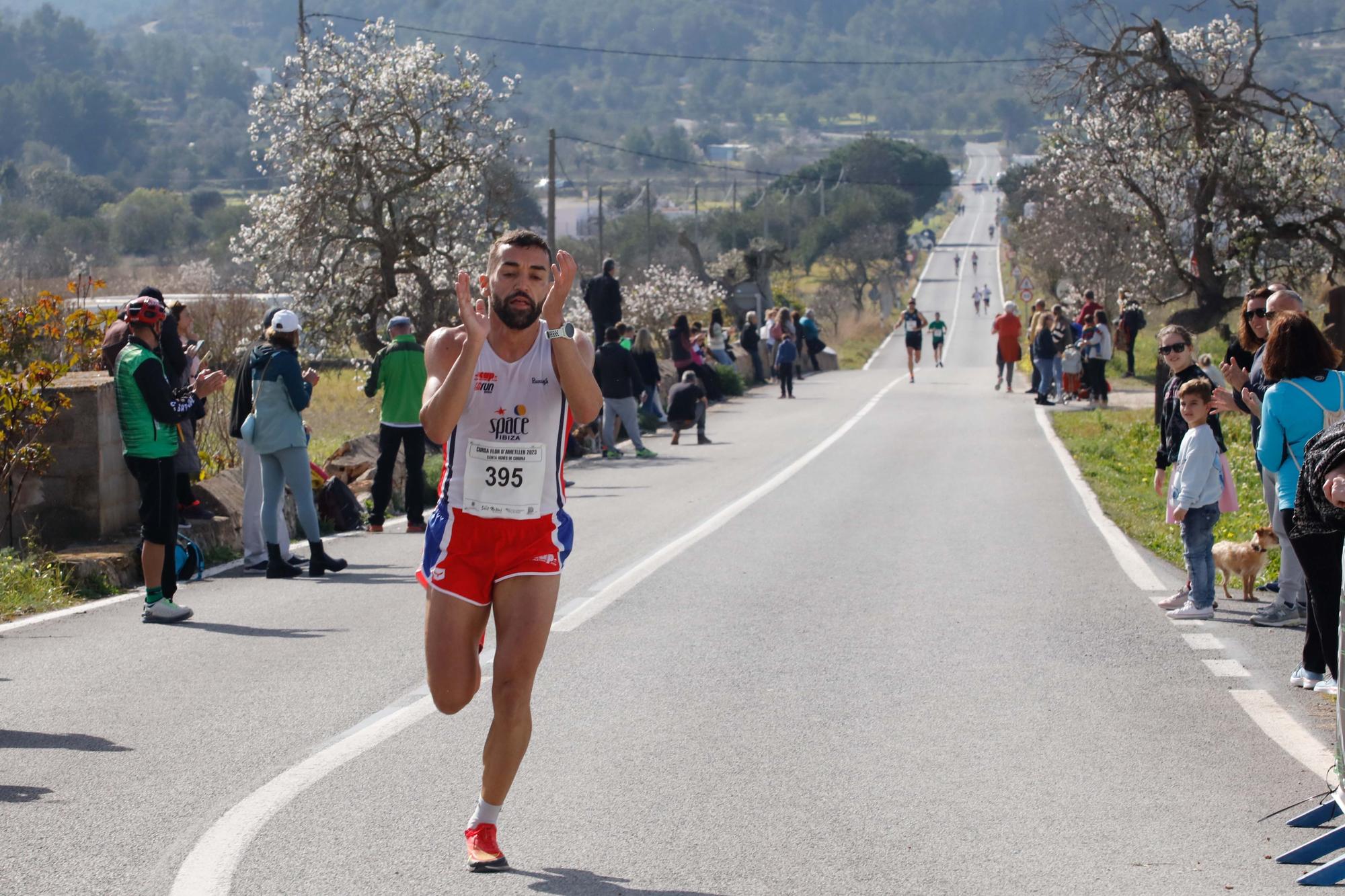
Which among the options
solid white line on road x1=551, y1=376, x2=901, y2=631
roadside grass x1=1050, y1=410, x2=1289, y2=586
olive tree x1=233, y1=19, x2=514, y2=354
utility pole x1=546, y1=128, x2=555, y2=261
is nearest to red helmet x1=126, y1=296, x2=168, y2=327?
solid white line on road x1=551, y1=376, x2=901, y2=631

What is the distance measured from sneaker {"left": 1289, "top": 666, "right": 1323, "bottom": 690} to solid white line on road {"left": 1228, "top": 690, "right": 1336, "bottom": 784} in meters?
0.19

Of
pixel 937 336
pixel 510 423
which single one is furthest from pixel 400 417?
pixel 937 336

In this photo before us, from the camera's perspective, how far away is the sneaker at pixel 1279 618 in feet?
30.2

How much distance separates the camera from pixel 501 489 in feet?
16.2

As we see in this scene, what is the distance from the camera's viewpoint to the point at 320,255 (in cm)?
2714

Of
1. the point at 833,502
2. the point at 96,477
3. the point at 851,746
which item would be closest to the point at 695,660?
the point at 851,746

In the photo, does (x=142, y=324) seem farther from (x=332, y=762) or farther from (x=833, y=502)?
(x=833, y=502)

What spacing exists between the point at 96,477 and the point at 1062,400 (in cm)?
2129

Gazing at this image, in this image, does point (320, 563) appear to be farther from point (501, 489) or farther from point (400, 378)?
point (501, 489)

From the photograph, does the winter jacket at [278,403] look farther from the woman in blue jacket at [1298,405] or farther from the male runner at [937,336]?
the male runner at [937,336]

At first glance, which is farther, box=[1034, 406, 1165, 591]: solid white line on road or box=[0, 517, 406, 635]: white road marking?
box=[1034, 406, 1165, 591]: solid white line on road

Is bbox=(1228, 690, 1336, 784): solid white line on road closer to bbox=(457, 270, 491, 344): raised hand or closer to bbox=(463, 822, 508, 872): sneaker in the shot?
bbox=(463, 822, 508, 872): sneaker

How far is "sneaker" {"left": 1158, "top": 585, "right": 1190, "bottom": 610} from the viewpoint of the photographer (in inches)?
380

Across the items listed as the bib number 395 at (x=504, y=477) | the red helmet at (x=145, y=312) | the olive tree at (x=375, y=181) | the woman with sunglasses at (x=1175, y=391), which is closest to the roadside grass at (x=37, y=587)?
the red helmet at (x=145, y=312)
